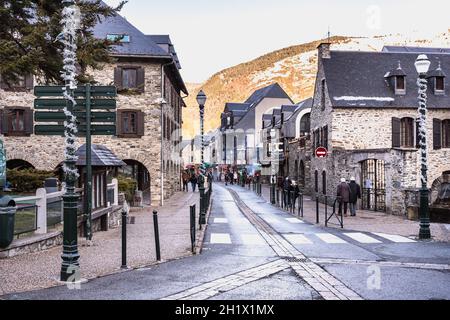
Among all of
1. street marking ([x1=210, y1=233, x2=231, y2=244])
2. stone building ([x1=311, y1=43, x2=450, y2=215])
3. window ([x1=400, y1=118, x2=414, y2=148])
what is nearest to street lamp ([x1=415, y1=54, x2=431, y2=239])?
street marking ([x1=210, y1=233, x2=231, y2=244])

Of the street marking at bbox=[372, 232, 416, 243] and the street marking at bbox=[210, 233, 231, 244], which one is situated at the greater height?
the street marking at bbox=[210, 233, 231, 244]

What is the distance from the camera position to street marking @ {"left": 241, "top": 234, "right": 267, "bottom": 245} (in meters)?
13.5

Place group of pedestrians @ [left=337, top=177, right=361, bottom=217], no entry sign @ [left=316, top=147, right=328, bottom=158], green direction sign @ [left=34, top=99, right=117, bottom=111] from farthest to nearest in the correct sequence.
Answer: no entry sign @ [left=316, top=147, right=328, bottom=158] → group of pedestrians @ [left=337, top=177, right=361, bottom=217] → green direction sign @ [left=34, top=99, right=117, bottom=111]

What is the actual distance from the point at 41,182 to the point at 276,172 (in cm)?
3175

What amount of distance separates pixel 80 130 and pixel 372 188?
19485 millimetres

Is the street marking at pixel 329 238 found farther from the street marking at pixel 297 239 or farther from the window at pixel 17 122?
the window at pixel 17 122

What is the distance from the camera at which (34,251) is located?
11102 mm

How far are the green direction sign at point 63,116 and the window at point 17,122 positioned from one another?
60.4ft

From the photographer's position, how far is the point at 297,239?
46.9 feet

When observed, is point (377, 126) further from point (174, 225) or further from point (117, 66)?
point (174, 225)

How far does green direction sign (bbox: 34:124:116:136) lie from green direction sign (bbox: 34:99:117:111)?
339 millimetres

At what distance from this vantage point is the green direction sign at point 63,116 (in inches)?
352

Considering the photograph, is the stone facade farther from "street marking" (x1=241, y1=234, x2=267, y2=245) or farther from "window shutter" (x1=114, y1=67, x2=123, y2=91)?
"street marking" (x1=241, y1=234, x2=267, y2=245)
